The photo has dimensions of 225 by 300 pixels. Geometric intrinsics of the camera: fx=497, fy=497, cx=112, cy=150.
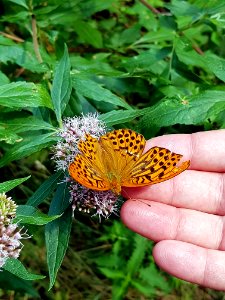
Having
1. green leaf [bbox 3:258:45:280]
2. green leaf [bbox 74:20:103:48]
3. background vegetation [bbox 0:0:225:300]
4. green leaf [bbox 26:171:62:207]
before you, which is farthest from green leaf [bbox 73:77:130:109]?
green leaf [bbox 74:20:103:48]

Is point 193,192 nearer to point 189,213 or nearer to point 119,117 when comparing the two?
point 189,213

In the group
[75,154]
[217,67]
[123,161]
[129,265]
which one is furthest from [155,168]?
[129,265]

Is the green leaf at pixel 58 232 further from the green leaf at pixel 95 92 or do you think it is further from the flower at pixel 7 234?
the green leaf at pixel 95 92

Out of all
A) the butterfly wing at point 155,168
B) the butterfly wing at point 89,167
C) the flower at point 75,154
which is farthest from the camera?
the flower at point 75,154

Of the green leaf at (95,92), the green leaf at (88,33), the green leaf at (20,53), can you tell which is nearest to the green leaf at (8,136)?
the green leaf at (95,92)

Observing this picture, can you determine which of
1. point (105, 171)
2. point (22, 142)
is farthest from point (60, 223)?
point (22, 142)

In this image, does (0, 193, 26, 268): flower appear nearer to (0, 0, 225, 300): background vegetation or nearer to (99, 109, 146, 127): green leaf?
(0, 0, 225, 300): background vegetation

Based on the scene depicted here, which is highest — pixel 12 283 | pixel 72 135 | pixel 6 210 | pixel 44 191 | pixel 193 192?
pixel 72 135
